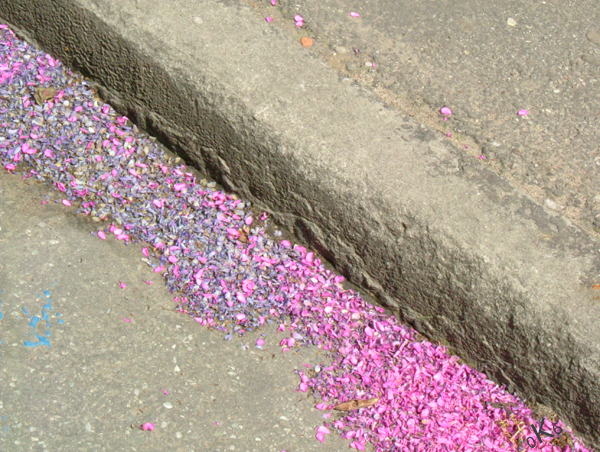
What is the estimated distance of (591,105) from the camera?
251cm

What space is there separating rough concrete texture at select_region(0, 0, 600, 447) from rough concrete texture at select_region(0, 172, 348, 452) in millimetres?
415

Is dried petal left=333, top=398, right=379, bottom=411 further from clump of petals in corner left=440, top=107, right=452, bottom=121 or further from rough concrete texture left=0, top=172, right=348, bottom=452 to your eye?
clump of petals in corner left=440, top=107, right=452, bottom=121

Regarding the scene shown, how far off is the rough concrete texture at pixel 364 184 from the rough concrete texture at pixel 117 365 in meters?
0.42

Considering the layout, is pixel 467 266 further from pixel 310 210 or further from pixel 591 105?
pixel 591 105

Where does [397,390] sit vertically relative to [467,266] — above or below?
below

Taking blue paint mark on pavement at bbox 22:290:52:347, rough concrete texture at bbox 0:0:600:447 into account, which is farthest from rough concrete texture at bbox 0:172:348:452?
rough concrete texture at bbox 0:0:600:447

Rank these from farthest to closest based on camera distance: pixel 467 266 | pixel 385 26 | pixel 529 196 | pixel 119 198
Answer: pixel 385 26
pixel 119 198
pixel 529 196
pixel 467 266

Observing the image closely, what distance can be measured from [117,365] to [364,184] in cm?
90

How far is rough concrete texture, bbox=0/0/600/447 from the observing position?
76.2 inches

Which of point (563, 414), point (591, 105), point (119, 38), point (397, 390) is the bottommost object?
point (397, 390)

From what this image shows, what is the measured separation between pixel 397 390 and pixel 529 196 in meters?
0.73

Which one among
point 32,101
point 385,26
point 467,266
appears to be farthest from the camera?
point 385,26

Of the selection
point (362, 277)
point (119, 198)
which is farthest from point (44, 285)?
point (362, 277)

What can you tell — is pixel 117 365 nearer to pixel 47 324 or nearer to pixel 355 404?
Answer: pixel 47 324
